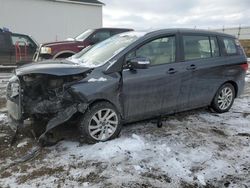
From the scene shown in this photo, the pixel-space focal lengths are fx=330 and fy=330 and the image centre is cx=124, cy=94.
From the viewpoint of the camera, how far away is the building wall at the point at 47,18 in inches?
846

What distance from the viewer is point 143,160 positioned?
14.2 feet

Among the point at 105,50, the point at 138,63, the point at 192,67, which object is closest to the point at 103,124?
the point at 138,63

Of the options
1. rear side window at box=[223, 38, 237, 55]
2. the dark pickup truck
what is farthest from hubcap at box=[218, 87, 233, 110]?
the dark pickup truck

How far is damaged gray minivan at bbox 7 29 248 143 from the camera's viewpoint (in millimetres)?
4676

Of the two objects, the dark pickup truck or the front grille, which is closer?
the front grille

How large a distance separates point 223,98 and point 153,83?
210 cm

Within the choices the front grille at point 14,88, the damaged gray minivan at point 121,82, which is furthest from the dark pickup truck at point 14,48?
the front grille at point 14,88

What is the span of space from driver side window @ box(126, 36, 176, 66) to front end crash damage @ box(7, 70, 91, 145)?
3.33 ft

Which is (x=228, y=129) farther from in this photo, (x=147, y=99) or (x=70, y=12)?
(x=70, y=12)

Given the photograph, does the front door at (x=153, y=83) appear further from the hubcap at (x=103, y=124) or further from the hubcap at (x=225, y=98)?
the hubcap at (x=225, y=98)

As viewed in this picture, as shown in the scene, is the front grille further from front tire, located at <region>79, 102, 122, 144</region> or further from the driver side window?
the driver side window

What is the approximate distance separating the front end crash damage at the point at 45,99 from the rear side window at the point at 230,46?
3.24 m

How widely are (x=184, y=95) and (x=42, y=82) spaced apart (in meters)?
2.48

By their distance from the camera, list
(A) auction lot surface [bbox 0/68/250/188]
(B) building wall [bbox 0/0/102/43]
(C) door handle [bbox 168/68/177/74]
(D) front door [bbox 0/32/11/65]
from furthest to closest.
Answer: (B) building wall [bbox 0/0/102/43] → (D) front door [bbox 0/32/11/65] → (C) door handle [bbox 168/68/177/74] → (A) auction lot surface [bbox 0/68/250/188]
